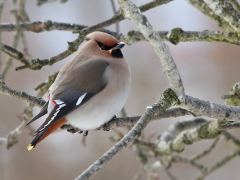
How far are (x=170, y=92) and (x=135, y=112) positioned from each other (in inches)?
175

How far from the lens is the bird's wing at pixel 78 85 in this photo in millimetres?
3074

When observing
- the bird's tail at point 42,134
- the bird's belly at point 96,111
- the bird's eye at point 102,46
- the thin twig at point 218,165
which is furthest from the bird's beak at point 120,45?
the thin twig at point 218,165

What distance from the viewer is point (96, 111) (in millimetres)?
3154

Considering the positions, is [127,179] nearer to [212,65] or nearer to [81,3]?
[212,65]

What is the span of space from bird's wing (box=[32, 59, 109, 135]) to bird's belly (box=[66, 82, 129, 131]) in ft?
0.13

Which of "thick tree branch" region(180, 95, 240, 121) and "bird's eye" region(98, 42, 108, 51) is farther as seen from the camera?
"bird's eye" region(98, 42, 108, 51)

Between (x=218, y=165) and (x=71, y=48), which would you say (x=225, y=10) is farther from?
(x=218, y=165)

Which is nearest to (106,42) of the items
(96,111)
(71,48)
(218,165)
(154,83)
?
(71,48)

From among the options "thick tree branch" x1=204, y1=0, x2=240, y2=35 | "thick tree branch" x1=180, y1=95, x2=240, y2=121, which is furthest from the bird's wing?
"thick tree branch" x1=204, y1=0, x2=240, y2=35

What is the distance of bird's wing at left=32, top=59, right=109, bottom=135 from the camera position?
10.1ft

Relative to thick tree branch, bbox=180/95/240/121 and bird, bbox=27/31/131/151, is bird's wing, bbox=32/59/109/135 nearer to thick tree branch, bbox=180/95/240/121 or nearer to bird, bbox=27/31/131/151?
bird, bbox=27/31/131/151

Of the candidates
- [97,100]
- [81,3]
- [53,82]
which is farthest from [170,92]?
[81,3]

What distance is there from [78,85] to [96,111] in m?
0.22

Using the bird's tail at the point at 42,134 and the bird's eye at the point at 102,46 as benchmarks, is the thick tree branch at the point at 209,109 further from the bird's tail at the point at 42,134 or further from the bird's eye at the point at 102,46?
the bird's eye at the point at 102,46
